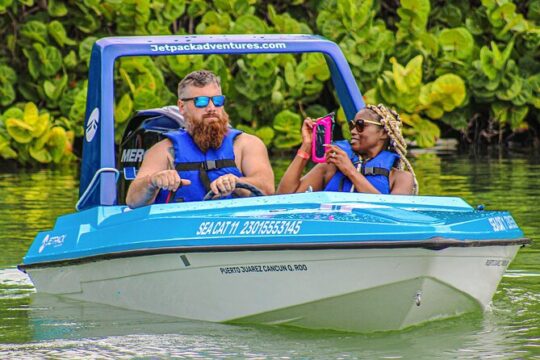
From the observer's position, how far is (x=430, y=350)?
6.64 metres

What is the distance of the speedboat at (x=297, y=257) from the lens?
6.55 m

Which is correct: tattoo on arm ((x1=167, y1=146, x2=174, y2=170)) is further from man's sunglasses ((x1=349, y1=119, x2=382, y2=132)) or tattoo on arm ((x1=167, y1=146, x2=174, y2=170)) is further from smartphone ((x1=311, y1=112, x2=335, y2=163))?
man's sunglasses ((x1=349, y1=119, x2=382, y2=132))

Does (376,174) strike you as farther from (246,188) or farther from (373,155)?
(246,188)

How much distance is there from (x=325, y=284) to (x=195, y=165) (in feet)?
4.25

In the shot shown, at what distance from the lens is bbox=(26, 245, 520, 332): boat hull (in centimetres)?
659

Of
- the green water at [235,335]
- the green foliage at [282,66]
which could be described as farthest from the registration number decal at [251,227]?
the green foliage at [282,66]

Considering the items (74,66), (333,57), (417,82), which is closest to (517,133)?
(417,82)

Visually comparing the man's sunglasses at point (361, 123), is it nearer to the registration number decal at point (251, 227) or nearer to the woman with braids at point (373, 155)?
the woman with braids at point (373, 155)

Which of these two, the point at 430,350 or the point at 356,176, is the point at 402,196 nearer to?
the point at 356,176

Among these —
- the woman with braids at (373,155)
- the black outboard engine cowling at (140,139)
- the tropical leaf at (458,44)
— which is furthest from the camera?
the tropical leaf at (458,44)

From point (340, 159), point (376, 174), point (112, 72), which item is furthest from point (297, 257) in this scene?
point (112, 72)

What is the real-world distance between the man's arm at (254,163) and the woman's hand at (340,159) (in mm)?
443

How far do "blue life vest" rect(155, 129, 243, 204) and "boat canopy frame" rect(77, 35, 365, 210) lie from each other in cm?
36

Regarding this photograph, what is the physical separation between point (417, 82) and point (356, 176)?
406 inches
